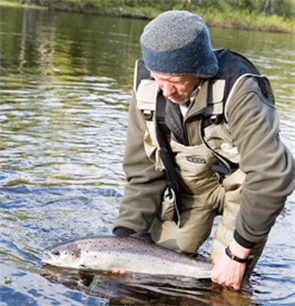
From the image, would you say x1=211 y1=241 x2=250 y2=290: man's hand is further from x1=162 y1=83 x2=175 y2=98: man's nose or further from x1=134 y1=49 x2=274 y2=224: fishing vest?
x1=162 y1=83 x2=175 y2=98: man's nose

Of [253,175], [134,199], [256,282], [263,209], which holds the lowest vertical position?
[256,282]

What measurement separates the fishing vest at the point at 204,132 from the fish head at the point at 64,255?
0.96 meters

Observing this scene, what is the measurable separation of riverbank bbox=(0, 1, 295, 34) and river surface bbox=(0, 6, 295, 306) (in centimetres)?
3964

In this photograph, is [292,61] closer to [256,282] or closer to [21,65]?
[21,65]

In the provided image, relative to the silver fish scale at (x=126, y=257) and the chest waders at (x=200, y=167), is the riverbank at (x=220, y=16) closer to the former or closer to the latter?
the chest waders at (x=200, y=167)

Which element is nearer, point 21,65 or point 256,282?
point 256,282

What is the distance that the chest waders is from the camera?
3496 millimetres

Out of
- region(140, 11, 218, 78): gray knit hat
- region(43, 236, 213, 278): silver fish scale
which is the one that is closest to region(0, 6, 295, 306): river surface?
region(43, 236, 213, 278): silver fish scale

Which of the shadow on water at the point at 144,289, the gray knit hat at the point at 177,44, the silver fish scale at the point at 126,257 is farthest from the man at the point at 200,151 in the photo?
the shadow on water at the point at 144,289

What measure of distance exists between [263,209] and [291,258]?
1.92 m

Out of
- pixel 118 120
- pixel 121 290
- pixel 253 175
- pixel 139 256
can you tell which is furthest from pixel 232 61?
pixel 118 120

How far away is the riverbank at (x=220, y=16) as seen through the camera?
5459cm

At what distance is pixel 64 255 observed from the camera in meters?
4.07

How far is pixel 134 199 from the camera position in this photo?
416cm
